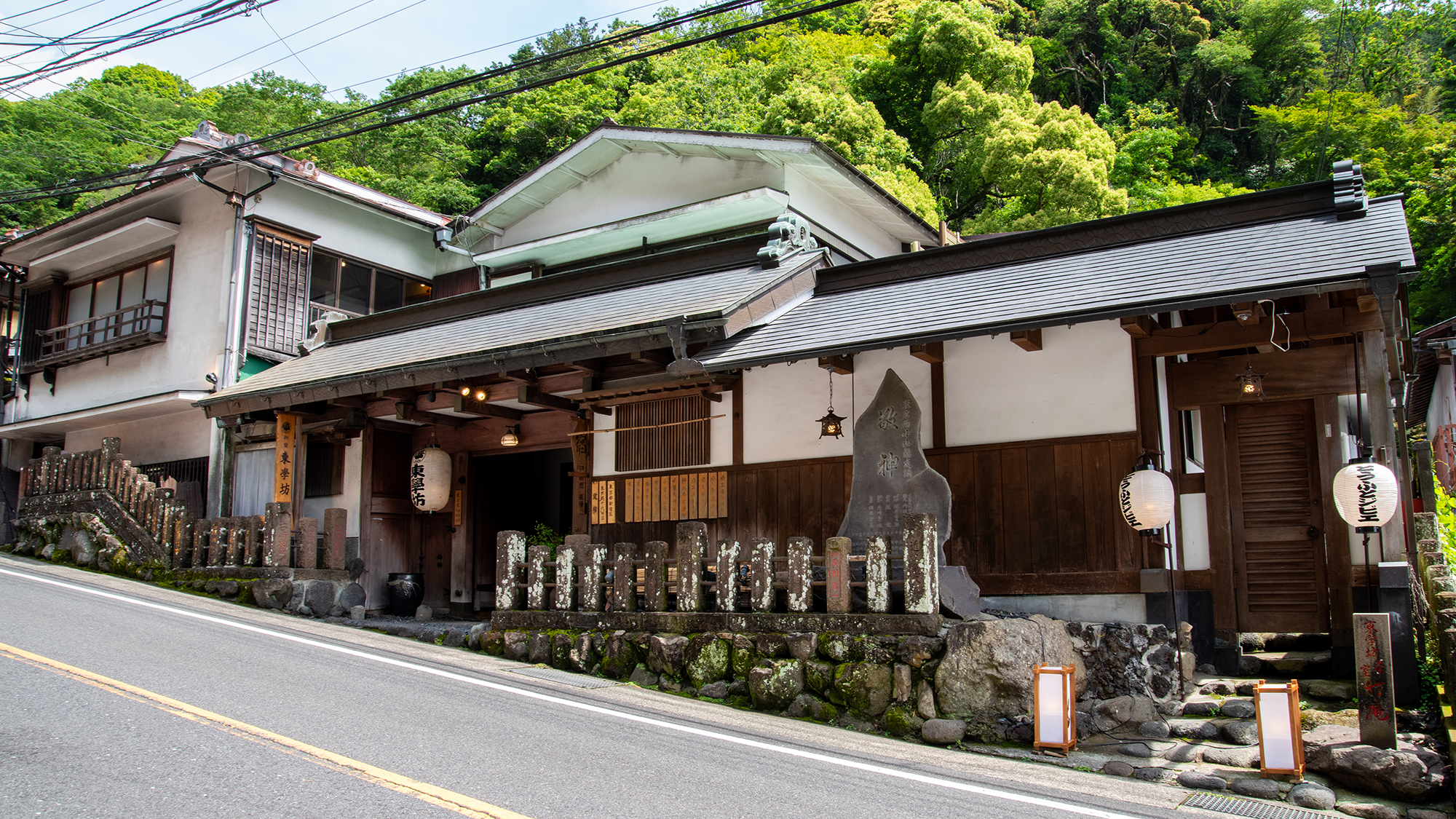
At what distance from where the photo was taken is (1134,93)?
36.4 meters

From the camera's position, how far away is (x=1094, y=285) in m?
9.37

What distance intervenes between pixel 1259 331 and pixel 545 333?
8360 millimetres

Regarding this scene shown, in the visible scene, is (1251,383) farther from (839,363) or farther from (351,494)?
(351,494)

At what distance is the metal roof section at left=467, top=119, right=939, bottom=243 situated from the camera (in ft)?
50.9

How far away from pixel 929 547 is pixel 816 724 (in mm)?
1905

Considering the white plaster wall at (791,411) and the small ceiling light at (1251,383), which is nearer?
the small ceiling light at (1251,383)

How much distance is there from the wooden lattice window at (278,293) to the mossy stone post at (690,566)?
40.0 feet

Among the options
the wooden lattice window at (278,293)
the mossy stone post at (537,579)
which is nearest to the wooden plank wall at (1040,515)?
the mossy stone post at (537,579)

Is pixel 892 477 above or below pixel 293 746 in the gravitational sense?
above

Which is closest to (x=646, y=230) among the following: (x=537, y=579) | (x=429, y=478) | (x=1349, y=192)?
(x=429, y=478)

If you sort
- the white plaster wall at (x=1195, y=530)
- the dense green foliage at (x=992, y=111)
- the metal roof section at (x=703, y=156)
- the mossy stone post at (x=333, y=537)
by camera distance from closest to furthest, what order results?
the white plaster wall at (x=1195, y=530) → the mossy stone post at (x=333, y=537) → the metal roof section at (x=703, y=156) → the dense green foliage at (x=992, y=111)

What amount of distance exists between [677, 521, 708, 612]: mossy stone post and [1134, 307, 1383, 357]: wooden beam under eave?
198 inches

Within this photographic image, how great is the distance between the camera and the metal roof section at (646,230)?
15422 mm

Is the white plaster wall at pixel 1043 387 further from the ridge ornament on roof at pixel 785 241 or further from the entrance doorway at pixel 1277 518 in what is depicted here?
the ridge ornament on roof at pixel 785 241
